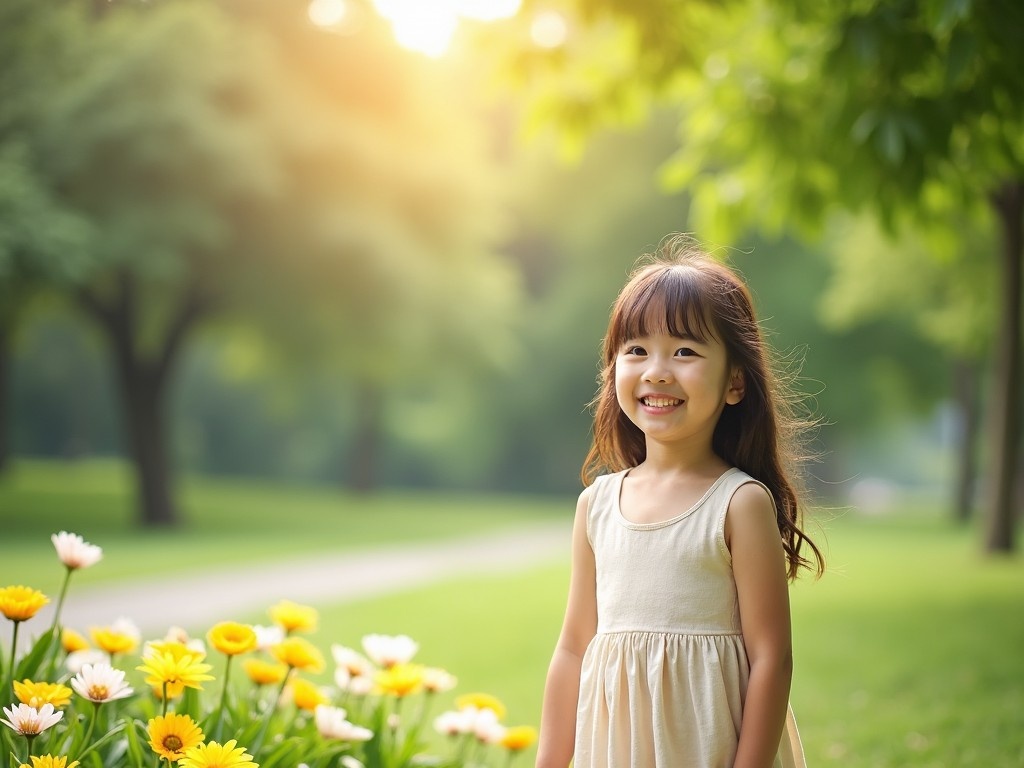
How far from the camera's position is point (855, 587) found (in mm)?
10172

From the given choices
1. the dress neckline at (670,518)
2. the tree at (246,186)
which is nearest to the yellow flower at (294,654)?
the dress neckline at (670,518)

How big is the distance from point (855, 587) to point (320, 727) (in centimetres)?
843

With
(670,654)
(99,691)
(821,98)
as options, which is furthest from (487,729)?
(821,98)

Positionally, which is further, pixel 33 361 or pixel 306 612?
pixel 33 361

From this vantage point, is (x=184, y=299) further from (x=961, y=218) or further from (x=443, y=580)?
(x=961, y=218)

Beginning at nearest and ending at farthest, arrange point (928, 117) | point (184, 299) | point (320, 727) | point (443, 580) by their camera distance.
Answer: point (320, 727) < point (928, 117) < point (443, 580) < point (184, 299)

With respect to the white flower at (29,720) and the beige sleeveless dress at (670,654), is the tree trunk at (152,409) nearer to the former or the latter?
the white flower at (29,720)

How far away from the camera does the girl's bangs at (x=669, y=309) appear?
226 centimetres

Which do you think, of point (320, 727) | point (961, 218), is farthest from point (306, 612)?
point (961, 218)

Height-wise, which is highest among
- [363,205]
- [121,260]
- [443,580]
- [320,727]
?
[363,205]

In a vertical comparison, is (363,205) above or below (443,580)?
above

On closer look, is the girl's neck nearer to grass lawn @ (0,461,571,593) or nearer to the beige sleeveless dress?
the beige sleeveless dress

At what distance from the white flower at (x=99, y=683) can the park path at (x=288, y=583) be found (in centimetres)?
487

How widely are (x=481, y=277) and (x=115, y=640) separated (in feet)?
61.3
